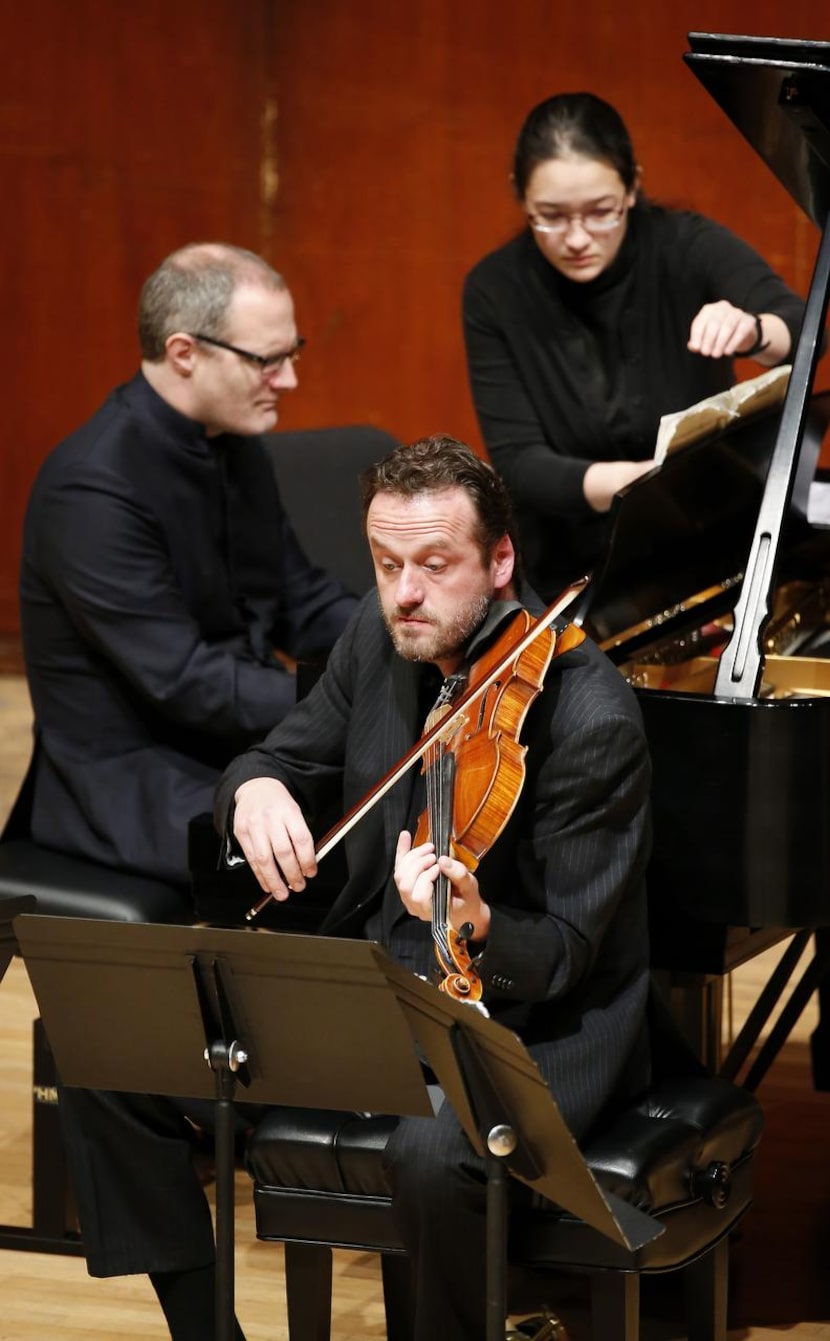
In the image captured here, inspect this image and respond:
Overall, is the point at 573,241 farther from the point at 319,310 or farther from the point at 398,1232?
the point at 319,310

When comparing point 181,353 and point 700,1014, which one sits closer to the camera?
point 700,1014

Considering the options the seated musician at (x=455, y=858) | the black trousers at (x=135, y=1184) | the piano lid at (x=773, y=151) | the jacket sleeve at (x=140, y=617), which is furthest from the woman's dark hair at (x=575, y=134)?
the black trousers at (x=135, y=1184)

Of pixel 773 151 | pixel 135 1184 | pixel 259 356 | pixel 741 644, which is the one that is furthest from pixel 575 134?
pixel 135 1184

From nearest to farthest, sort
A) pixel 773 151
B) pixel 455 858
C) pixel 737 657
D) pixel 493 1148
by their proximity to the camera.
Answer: pixel 493 1148 < pixel 455 858 < pixel 737 657 < pixel 773 151

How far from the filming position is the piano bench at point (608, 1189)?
2.38 meters

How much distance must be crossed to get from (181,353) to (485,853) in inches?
57.3

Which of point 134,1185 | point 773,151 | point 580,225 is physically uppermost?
point 773,151

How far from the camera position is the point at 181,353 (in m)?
3.49

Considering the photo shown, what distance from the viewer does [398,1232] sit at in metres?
2.45

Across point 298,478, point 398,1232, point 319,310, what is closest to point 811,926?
point 398,1232

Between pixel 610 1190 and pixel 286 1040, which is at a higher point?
pixel 286 1040

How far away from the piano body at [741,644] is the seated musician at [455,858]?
0.56ft

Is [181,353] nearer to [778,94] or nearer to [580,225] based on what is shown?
[580,225]

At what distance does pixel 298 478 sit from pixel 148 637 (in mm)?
1039
